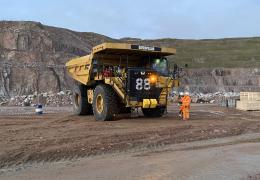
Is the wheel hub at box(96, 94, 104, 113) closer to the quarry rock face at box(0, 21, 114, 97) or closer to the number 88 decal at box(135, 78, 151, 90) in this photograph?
the number 88 decal at box(135, 78, 151, 90)

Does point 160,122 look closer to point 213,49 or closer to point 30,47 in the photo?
point 30,47

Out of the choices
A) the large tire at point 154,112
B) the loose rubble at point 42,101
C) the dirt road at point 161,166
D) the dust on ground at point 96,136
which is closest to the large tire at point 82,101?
the dust on ground at point 96,136

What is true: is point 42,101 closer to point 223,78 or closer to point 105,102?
point 105,102

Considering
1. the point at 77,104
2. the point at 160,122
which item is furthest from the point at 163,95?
the point at 77,104

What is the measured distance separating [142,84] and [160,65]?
1.45 metres

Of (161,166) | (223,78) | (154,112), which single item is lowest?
(161,166)

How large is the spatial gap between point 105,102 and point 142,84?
1.40 m

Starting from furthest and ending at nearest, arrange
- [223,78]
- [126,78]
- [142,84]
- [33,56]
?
[223,78] → [33,56] → [142,84] → [126,78]

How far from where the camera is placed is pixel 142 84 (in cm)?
1789

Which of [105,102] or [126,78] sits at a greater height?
[126,78]

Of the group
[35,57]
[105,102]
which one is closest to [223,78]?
[35,57]

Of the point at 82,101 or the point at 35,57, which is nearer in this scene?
the point at 82,101

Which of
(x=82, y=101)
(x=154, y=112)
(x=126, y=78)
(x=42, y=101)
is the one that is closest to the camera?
(x=126, y=78)

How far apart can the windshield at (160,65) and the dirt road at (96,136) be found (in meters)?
1.74
